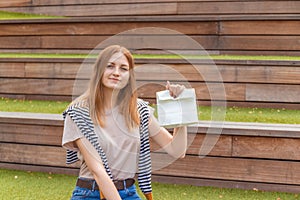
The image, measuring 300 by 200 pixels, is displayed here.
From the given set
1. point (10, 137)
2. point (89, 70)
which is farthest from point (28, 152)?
point (89, 70)

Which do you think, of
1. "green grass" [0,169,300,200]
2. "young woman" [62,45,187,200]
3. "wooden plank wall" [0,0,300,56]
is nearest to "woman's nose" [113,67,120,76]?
"young woman" [62,45,187,200]

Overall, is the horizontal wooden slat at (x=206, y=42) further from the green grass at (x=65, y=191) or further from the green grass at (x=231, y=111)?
the green grass at (x=65, y=191)

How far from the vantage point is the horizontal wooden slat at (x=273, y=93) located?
8.71 feet

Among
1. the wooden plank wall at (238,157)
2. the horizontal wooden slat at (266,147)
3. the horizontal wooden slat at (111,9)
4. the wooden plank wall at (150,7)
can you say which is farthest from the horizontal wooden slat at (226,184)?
the horizontal wooden slat at (111,9)

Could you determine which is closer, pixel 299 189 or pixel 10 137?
pixel 299 189

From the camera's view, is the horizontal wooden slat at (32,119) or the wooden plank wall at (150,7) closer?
the horizontal wooden slat at (32,119)

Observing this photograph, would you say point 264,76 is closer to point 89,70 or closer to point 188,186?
point 188,186

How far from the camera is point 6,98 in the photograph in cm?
316

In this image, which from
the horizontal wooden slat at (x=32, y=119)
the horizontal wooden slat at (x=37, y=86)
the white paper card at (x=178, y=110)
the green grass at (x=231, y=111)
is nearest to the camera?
the white paper card at (x=178, y=110)

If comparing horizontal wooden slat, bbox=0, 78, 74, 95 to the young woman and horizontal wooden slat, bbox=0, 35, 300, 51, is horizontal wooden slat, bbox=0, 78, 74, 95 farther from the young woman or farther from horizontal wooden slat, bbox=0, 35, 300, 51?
the young woman

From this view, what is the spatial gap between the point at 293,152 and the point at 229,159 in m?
0.28

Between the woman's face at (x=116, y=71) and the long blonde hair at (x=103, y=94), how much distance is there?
0.03ft

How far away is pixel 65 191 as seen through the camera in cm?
209

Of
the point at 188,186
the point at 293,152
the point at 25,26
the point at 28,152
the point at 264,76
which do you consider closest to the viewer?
the point at 293,152
